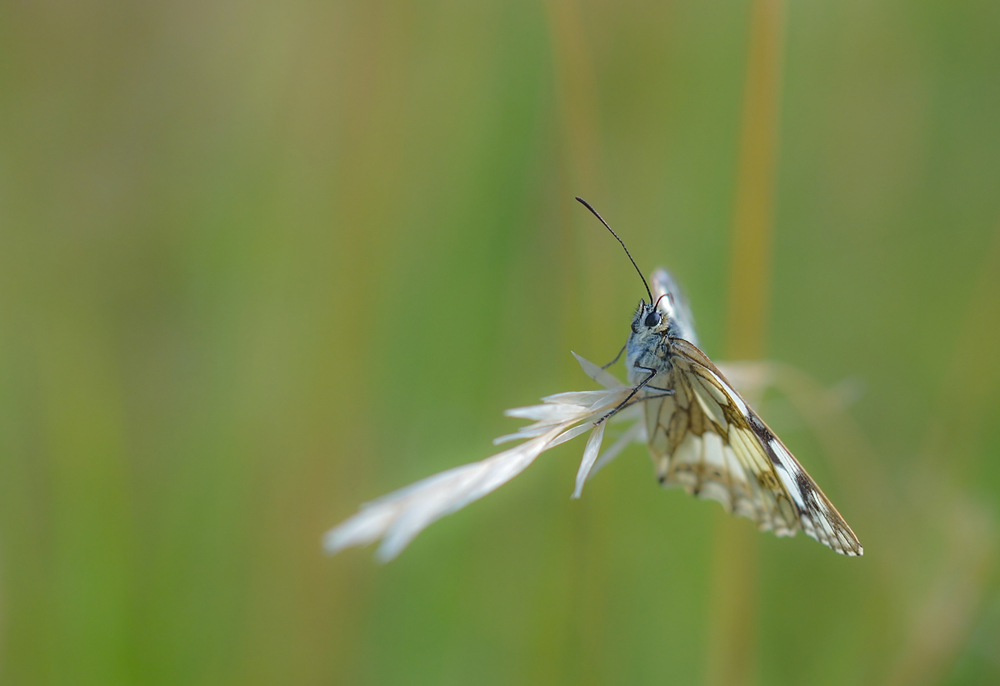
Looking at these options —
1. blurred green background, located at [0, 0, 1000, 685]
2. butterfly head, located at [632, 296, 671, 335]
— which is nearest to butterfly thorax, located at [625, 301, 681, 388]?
butterfly head, located at [632, 296, 671, 335]

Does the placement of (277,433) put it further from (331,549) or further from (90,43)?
(90,43)

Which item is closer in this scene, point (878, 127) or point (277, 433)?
point (277, 433)

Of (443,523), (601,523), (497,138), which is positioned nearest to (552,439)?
(601,523)

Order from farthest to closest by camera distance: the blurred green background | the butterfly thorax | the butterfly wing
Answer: the blurred green background < the butterfly thorax < the butterfly wing

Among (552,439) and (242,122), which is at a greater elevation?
(242,122)

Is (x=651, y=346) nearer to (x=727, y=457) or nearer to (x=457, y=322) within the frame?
(x=727, y=457)

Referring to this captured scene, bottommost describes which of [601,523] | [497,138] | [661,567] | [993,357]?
[661,567]

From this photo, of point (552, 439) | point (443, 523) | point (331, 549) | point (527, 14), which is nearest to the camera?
point (331, 549)

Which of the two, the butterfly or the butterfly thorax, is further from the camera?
the butterfly thorax

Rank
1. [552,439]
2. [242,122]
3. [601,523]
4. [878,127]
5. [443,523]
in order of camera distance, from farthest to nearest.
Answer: [878,127], [242,122], [443,523], [601,523], [552,439]

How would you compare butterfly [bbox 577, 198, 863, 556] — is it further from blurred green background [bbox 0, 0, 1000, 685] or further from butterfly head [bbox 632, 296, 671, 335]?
blurred green background [bbox 0, 0, 1000, 685]
